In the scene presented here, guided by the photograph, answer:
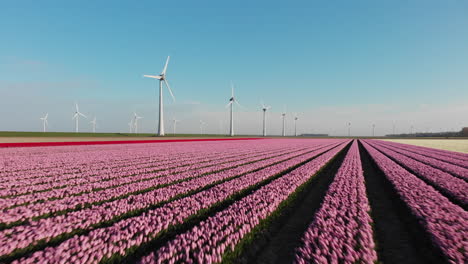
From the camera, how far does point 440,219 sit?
18.6 feet

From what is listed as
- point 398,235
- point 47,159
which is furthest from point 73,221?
point 47,159

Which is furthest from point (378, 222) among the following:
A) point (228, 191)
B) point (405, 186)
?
point (228, 191)

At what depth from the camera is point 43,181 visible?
10.1 meters

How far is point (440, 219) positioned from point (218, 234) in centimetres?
611

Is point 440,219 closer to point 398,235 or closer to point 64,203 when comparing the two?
point 398,235

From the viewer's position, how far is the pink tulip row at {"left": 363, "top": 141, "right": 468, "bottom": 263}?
4234mm

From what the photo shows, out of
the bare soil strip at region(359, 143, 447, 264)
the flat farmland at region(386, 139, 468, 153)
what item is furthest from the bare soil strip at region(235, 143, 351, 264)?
the flat farmland at region(386, 139, 468, 153)

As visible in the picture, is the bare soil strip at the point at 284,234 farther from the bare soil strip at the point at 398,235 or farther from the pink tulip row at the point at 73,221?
the pink tulip row at the point at 73,221

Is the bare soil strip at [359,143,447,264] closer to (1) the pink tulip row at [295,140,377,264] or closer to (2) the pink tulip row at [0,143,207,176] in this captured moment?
(1) the pink tulip row at [295,140,377,264]

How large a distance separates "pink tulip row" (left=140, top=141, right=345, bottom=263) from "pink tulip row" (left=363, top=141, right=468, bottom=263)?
157 inches

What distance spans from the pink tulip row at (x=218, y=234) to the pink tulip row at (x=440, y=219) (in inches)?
157

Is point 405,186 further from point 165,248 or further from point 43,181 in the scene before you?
point 43,181

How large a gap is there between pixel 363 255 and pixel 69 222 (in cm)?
696

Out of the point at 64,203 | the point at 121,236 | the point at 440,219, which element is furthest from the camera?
the point at 64,203
